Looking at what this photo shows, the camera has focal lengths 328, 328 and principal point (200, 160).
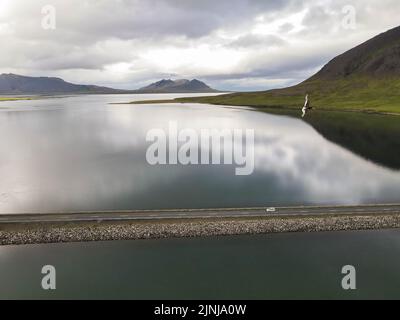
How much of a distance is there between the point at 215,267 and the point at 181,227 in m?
6.48

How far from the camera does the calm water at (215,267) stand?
31594 millimetres

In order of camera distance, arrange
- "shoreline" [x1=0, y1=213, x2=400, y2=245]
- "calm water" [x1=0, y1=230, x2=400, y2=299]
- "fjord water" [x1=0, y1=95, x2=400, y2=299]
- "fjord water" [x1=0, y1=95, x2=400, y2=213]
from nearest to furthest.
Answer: "calm water" [x1=0, y1=230, x2=400, y2=299], "fjord water" [x1=0, y1=95, x2=400, y2=299], "shoreline" [x1=0, y1=213, x2=400, y2=245], "fjord water" [x1=0, y1=95, x2=400, y2=213]

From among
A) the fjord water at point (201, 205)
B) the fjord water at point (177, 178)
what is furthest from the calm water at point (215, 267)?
the fjord water at point (177, 178)

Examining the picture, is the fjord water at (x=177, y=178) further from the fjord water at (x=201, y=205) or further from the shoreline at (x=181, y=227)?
the shoreline at (x=181, y=227)

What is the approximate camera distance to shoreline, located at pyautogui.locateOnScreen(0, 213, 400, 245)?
37.5 metres

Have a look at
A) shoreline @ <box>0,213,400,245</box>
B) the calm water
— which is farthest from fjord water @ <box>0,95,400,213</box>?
the calm water

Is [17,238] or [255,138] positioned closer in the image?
[17,238]

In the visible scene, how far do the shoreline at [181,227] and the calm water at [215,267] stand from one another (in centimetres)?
80

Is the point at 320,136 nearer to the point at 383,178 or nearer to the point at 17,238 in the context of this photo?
the point at 383,178

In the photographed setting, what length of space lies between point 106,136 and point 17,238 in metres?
82.5

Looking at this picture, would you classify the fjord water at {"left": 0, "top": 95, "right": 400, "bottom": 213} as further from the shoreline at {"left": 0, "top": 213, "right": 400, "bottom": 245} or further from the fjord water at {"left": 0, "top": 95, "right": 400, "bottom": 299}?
→ the shoreline at {"left": 0, "top": 213, "right": 400, "bottom": 245}

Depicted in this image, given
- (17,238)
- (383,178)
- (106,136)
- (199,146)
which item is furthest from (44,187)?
(383,178)

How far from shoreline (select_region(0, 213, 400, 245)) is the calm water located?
0.80m

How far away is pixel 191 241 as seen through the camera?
38031 millimetres
